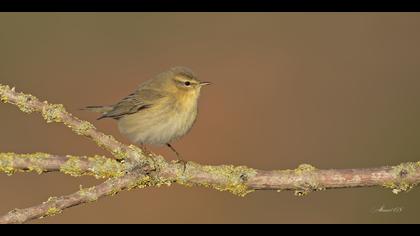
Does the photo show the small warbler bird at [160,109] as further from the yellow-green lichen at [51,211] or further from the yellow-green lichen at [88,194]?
the yellow-green lichen at [51,211]

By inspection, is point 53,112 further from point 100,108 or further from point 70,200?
point 100,108

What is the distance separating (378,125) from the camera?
10.2m

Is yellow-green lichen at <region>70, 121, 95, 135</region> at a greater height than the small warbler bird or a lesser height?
lesser

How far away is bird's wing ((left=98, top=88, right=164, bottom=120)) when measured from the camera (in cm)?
543

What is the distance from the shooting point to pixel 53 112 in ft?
11.6

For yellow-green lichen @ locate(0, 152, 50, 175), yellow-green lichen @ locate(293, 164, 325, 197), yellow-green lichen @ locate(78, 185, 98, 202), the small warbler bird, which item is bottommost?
yellow-green lichen @ locate(78, 185, 98, 202)

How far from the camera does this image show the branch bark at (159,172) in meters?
3.36

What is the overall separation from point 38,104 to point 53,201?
0.73m

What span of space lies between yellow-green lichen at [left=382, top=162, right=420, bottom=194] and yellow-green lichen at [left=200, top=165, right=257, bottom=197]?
0.82 meters

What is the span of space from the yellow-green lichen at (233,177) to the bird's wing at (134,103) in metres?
1.83

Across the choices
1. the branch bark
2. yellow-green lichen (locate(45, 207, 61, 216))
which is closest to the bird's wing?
the branch bark

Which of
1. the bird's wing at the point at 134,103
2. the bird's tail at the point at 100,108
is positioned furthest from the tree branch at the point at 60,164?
the bird's tail at the point at 100,108

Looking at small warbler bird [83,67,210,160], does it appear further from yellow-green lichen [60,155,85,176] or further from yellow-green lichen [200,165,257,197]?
yellow-green lichen [60,155,85,176]

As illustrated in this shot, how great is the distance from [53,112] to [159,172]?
0.73 metres
